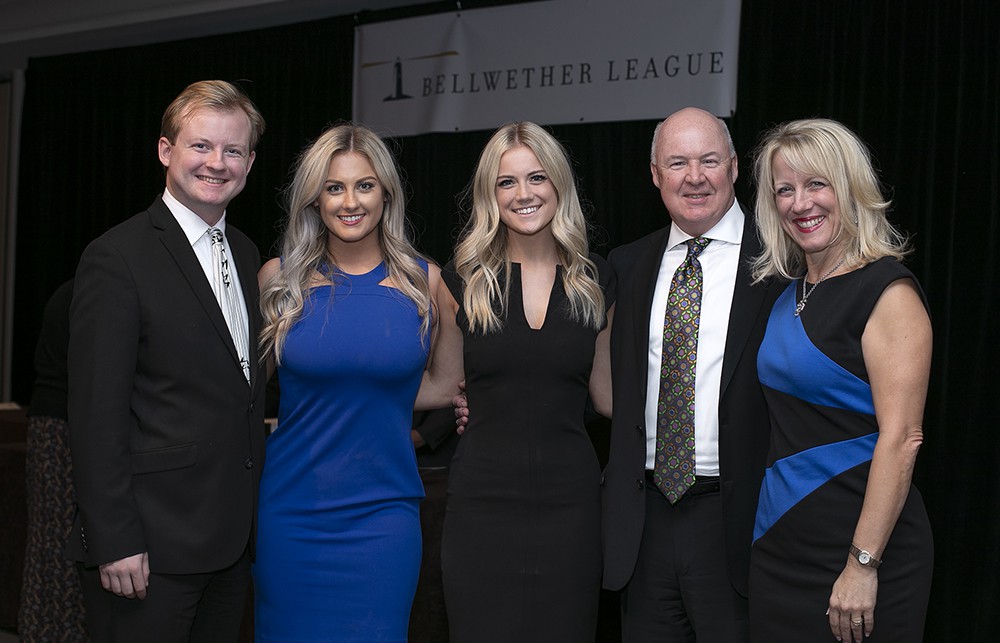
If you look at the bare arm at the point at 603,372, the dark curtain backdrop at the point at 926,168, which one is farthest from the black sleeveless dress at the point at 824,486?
the dark curtain backdrop at the point at 926,168

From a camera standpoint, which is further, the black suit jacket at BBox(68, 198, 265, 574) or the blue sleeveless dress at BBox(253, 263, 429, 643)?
the blue sleeveless dress at BBox(253, 263, 429, 643)

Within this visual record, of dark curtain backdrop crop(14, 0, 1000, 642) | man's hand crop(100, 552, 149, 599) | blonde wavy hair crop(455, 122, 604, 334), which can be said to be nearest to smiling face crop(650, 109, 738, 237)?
blonde wavy hair crop(455, 122, 604, 334)

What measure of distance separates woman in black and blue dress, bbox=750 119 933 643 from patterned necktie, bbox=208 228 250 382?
1228 mm

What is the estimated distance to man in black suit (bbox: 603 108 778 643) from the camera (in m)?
2.36

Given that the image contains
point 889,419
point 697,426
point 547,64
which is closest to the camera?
point 889,419

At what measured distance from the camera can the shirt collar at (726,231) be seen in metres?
2.56

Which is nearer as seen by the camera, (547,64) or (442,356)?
(442,356)

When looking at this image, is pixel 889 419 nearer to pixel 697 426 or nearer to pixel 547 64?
pixel 697 426

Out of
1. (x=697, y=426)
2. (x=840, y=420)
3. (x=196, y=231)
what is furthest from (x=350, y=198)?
(x=840, y=420)

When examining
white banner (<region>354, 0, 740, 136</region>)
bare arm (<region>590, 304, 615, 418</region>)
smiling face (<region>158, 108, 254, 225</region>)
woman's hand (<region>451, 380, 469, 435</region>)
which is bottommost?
woman's hand (<region>451, 380, 469, 435</region>)

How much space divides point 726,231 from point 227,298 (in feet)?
4.15

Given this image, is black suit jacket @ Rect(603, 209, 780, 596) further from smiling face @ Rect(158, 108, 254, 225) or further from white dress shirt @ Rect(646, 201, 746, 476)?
smiling face @ Rect(158, 108, 254, 225)

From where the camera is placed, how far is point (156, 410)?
221 centimetres

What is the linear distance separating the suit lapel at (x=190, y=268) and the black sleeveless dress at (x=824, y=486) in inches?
49.4
